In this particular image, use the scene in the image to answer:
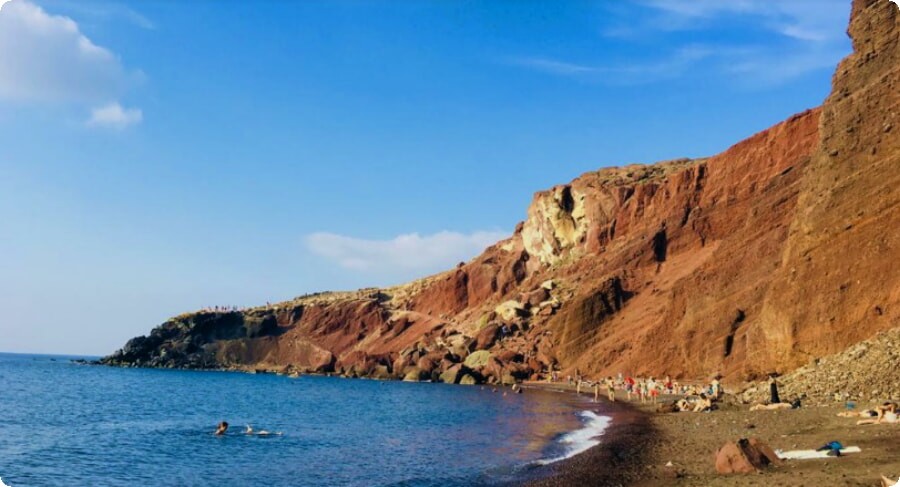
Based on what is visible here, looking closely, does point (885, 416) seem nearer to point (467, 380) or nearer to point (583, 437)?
point (583, 437)

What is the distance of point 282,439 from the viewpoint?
120 feet

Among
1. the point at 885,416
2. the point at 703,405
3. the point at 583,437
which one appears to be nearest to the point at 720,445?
the point at 885,416

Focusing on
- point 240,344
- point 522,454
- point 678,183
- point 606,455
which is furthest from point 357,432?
point 240,344

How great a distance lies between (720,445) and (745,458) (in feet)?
23.4

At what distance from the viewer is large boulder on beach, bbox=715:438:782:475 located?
17797 mm

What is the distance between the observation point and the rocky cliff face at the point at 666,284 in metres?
38.1

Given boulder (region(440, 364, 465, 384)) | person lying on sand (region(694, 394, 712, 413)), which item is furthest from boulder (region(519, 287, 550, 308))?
person lying on sand (region(694, 394, 712, 413))

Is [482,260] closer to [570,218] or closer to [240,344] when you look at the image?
[570,218]

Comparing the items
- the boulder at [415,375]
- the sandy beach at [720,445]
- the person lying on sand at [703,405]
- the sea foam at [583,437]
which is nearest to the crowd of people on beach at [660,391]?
the person lying on sand at [703,405]

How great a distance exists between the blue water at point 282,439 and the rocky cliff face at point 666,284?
48.5 ft

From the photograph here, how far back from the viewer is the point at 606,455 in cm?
2631

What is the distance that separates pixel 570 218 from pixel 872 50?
64160mm

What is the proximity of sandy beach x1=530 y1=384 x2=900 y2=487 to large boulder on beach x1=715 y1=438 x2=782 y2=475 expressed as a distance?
1.08ft

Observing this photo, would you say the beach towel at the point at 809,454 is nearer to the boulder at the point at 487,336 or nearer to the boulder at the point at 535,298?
the boulder at the point at 487,336
